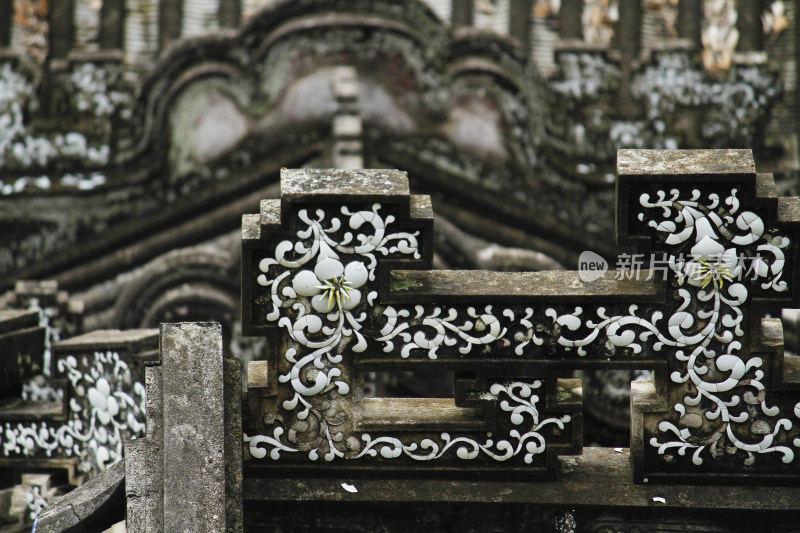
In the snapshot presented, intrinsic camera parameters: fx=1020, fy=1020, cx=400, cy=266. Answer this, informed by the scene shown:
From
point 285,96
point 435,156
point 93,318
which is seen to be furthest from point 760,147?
point 93,318

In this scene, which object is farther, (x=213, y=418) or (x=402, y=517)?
(x=402, y=517)

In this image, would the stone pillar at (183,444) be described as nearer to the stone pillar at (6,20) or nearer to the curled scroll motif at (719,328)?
the curled scroll motif at (719,328)

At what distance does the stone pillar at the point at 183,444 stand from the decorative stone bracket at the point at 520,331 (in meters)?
0.33

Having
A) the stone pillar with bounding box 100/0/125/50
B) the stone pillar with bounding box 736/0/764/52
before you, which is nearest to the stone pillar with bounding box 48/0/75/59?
the stone pillar with bounding box 100/0/125/50

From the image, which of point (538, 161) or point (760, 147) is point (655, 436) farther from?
point (760, 147)

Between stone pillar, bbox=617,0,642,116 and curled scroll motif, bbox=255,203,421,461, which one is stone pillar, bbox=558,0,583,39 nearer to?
stone pillar, bbox=617,0,642,116

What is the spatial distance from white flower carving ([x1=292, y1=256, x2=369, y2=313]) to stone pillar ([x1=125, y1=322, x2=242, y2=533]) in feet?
1.52

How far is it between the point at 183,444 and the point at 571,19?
961cm

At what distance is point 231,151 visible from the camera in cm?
1096

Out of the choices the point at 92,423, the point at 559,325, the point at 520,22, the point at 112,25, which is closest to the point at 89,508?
the point at 92,423

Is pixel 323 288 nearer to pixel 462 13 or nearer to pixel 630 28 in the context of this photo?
pixel 630 28

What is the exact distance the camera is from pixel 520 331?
4.66m

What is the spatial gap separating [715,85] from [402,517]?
8641mm

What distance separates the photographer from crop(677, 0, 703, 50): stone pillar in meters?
12.4
